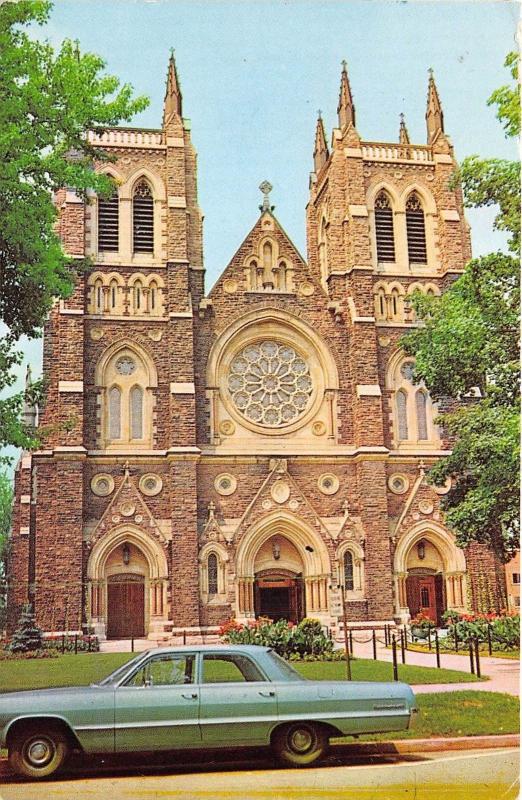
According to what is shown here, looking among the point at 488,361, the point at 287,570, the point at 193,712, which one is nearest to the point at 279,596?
the point at 287,570

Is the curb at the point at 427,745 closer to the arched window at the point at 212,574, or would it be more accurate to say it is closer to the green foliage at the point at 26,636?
the green foliage at the point at 26,636

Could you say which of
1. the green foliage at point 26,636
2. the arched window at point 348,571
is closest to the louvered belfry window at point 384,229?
the arched window at point 348,571

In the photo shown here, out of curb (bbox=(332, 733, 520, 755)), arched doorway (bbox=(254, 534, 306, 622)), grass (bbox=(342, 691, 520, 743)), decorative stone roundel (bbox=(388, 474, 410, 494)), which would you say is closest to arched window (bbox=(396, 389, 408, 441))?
decorative stone roundel (bbox=(388, 474, 410, 494))

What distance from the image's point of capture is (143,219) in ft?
88.3

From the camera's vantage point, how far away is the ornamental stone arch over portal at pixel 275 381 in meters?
25.5

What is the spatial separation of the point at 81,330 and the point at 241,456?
18.3 feet

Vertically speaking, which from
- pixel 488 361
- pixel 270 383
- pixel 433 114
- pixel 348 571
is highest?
pixel 433 114

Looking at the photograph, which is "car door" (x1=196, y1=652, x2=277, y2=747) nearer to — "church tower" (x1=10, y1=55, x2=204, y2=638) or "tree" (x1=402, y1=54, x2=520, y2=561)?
"tree" (x1=402, y1=54, x2=520, y2=561)

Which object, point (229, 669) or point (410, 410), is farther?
point (410, 410)

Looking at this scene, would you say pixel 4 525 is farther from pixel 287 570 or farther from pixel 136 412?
pixel 287 570

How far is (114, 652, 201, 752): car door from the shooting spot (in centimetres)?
959

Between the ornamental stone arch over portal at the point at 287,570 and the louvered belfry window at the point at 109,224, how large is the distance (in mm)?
9004

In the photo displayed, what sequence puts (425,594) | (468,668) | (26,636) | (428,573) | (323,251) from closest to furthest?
(468,668), (26,636), (425,594), (428,573), (323,251)

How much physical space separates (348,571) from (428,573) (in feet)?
7.72
